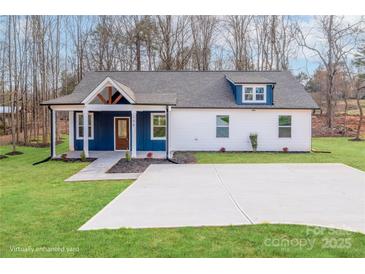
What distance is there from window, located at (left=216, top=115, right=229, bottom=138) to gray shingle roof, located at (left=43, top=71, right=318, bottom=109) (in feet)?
1.95

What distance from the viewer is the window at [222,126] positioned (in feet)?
57.1

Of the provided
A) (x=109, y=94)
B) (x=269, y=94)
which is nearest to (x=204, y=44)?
(x=269, y=94)

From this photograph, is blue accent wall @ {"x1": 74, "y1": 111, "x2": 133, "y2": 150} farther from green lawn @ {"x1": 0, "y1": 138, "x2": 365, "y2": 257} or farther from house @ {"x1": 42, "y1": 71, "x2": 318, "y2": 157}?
green lawn @ {"x1": 0, "y1": 138, "x2": 365, "y2": 257}

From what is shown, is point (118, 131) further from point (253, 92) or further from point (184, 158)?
point (253, 92)

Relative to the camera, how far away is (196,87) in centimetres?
1884

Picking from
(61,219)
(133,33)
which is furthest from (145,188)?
(133,33)

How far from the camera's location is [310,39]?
2831 centimetres

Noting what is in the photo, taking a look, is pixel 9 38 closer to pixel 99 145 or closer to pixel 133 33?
pixel 99 145

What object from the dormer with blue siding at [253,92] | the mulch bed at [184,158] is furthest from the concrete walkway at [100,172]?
the dormer with blue siding at [253,92]

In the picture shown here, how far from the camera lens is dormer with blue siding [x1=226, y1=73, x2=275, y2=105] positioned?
1747cm

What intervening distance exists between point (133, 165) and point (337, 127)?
20.1m

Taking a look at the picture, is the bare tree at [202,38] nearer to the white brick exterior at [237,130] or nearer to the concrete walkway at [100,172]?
the white brick exterior at [237,130]

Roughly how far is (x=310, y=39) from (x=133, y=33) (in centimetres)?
1370

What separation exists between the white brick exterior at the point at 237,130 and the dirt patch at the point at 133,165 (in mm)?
3552
